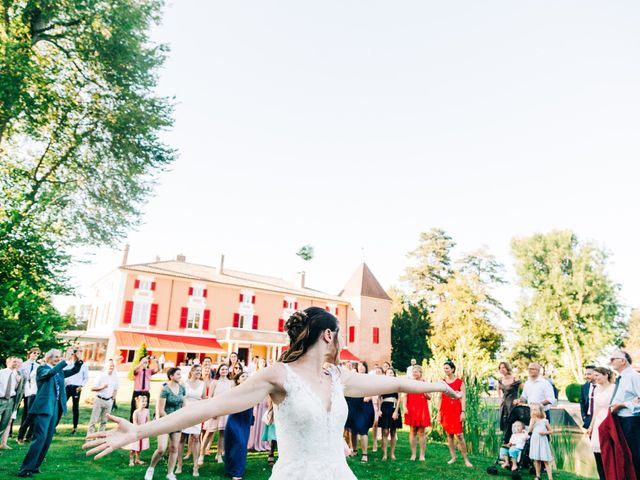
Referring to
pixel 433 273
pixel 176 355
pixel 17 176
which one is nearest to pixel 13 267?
pixel 17 176

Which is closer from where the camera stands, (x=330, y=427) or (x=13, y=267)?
(x=330, y=427)

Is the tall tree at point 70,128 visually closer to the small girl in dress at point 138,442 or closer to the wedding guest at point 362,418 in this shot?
the small girl in dress at point 138,442

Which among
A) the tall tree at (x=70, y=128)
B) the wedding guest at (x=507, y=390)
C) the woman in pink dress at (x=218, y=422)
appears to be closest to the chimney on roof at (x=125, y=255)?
the tall tree at (x=70, y=128)

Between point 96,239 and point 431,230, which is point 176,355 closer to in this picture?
point 96,239

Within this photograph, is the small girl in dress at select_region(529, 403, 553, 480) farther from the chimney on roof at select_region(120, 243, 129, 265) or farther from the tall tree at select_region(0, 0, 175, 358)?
the chimney on roof at select_region(120, 243, 129, 265)

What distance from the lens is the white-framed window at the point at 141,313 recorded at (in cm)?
3489

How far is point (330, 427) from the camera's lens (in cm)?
236

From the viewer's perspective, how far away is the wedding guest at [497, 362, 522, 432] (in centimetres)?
961

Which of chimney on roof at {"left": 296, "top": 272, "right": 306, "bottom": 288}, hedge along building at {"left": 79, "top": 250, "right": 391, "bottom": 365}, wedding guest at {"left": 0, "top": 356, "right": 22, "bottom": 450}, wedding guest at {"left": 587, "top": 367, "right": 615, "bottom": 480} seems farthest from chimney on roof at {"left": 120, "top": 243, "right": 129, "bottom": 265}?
wedding guest at {"left": 587, "top": 367, "right": 615, "bottom": 480}

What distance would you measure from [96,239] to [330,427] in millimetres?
17890

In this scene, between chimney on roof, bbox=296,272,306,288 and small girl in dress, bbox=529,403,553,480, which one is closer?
small girl in dress, bbox=529,403,553,480

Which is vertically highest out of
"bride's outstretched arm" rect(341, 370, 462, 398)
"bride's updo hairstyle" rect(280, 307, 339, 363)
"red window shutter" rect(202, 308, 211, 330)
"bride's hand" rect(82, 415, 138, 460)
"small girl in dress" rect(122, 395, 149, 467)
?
"red window shutter" rect(202, 308, 211, 330)

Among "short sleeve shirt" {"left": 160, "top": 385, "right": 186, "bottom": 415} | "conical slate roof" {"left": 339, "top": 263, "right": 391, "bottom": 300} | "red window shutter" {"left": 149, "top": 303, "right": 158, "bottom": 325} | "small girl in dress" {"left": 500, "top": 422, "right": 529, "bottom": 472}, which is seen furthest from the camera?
"conical slate roof" {"left": 339, "top": 263, "right": 391, "bottom": 300}

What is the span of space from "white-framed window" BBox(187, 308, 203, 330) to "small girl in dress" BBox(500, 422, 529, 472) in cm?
3313
